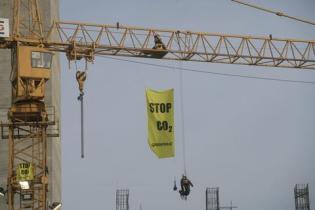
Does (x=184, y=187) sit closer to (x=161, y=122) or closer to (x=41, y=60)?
(x=161, y=122)

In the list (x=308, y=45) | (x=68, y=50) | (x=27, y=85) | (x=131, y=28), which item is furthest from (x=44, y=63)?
(x=308, y=45)

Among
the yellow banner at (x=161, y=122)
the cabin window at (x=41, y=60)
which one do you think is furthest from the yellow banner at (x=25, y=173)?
the yellow banner at (x=161, y=122)

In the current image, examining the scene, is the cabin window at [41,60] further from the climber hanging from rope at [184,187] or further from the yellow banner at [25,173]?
the climber hanging from rope at [184,187]

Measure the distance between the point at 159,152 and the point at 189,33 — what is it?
2754cm

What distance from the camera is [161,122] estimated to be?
53.2m

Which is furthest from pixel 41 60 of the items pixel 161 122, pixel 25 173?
pixel 161 122

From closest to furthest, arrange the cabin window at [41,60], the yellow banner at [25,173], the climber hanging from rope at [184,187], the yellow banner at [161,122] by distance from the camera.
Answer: the yellow banner at [161,122] < the climber hanging from rope at [184,187] < the yellow banner at [25,173] < the cabin window at [41,60]

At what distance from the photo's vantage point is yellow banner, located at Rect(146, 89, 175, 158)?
2045 inches

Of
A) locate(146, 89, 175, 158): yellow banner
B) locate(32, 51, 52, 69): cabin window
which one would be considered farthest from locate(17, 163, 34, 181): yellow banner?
locate(146, 89, 175, 158): yellow banner

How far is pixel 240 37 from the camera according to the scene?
7900cm

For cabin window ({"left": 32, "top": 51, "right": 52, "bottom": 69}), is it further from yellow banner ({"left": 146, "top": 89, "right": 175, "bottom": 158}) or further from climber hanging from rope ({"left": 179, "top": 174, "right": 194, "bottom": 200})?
climber hanging from rope ({"left": 179, "top": 174, "right": 194, "bottom": 200})

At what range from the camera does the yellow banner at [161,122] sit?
51.9 m

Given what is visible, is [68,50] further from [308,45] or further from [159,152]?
[308,45]

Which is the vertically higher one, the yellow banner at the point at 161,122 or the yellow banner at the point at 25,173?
the yellow banner at the point at 161,122
